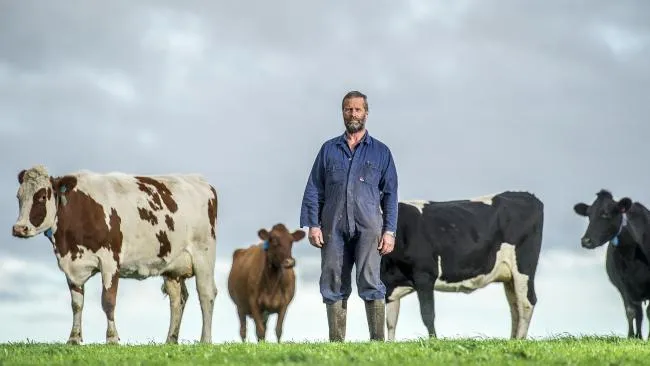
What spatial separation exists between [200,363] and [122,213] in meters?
6.56

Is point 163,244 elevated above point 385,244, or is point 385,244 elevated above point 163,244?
point 163,244

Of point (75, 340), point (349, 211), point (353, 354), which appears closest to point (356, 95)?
point (349, 211)

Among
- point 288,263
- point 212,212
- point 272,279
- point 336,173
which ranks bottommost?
point 272,279

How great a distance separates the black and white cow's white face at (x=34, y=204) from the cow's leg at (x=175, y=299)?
267 centimetres

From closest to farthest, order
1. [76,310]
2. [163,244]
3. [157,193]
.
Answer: [76,310]
[163,244]
[157,193]

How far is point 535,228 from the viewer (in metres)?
20.4

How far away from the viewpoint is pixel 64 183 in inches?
656

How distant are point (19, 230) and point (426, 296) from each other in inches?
255

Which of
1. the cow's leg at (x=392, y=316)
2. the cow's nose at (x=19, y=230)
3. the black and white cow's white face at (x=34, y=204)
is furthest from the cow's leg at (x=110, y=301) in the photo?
the cow's leg at (x=392, y=316)

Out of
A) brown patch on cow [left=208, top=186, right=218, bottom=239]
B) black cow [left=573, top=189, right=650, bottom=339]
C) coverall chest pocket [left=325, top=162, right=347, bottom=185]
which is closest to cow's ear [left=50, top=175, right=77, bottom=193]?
brown patch on cow [left=208, top=186, right=218, bottom=239]

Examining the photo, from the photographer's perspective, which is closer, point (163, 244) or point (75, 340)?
point (75, 340)

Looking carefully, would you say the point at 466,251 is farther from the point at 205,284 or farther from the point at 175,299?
the point at 175,299

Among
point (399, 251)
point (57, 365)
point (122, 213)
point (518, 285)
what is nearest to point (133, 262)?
point (122, 213)

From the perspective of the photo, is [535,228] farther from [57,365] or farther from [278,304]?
[57,365]
